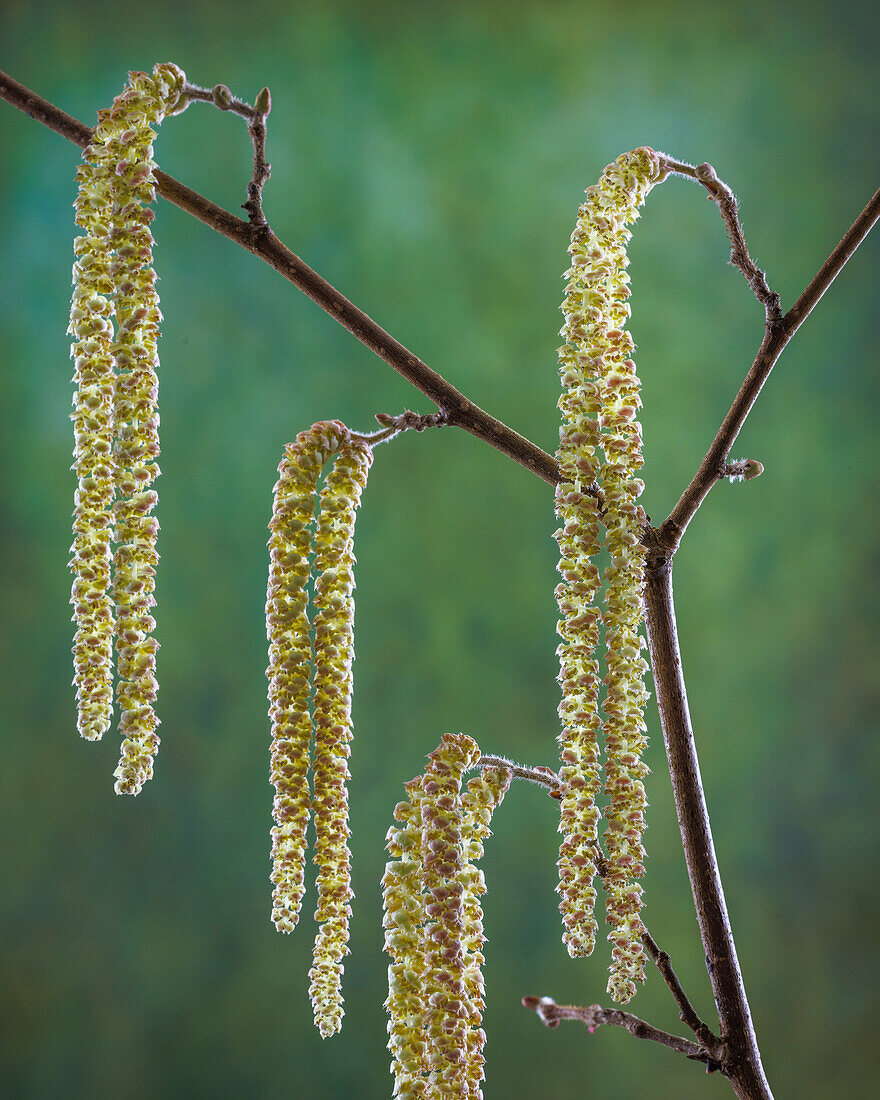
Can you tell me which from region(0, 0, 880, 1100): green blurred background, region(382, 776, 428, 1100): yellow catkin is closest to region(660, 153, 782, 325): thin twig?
region(382, 776, 428, 1100): yellow catkin

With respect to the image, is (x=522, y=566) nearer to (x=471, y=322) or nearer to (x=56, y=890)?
(x=471, y=322)

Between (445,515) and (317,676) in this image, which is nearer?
(317,676)

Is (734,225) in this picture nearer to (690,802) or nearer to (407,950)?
(690,802)

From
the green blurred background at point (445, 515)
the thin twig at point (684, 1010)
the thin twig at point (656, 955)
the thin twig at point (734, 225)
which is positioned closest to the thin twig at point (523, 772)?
the thin twig at point (656, 955)

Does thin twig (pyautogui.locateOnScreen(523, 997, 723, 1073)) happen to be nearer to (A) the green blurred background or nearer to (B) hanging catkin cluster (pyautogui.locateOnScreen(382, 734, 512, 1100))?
(B) hanging catkin cluster (pyautogui.locateOnScreen(382, 734, 512, 1100))

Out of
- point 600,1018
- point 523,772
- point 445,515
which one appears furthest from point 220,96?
point 445,515

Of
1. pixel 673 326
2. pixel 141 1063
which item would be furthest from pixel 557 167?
pixel 141 1063
